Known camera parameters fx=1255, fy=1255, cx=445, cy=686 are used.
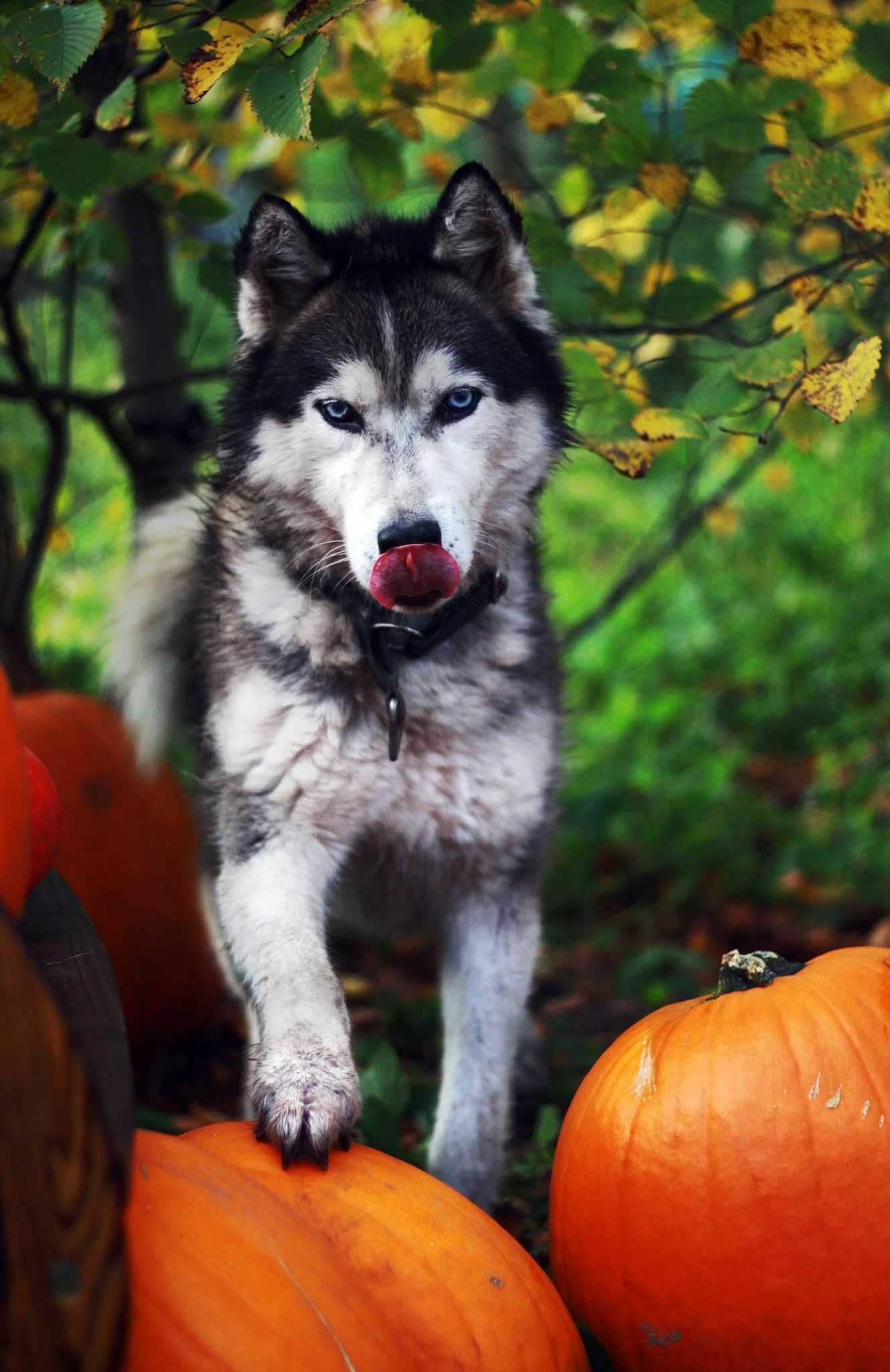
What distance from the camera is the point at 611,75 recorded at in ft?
7.59

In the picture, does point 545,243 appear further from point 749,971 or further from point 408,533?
point 749,971

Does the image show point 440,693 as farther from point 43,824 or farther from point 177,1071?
point 177,1071

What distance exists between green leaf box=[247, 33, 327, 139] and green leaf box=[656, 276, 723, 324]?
41.1 inches

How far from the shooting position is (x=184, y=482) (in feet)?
11.3

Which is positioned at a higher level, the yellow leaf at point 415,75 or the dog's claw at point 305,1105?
the yellow leaf at point 415,75

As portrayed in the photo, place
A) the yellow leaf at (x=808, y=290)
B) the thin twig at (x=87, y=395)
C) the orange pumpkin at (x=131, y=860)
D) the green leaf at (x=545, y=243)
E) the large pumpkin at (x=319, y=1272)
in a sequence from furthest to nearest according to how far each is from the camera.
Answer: the thin twig at (x=87, y=395) < the orange pumpkin at (x=131, y=860) < the green leaf at (x=545, y=243) < the yellow leaf at (x=808, y=290) < the large pumpkin at (x=319, y=1272)

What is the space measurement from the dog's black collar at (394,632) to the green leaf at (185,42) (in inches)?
35.6

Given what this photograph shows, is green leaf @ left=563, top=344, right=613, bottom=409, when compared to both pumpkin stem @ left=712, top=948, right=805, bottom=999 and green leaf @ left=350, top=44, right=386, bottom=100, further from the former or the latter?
pumpkin stem @ left=712, top=948, right=805, bottom=999

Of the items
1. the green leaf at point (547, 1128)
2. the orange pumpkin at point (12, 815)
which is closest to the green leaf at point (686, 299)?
the green leaf at point (547, 1128)

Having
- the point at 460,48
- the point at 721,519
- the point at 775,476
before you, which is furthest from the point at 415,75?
the point at 721,519

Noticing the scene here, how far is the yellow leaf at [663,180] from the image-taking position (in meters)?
2.39

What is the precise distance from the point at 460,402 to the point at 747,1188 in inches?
54.7

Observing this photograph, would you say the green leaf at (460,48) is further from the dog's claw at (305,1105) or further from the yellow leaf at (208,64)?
the dog's claw at (305,1105)

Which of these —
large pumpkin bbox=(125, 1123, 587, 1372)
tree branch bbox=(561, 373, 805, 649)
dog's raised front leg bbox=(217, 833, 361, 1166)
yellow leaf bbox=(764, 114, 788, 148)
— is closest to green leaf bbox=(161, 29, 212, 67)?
yellow leaf bbox=(764, 114, 788, 148)
